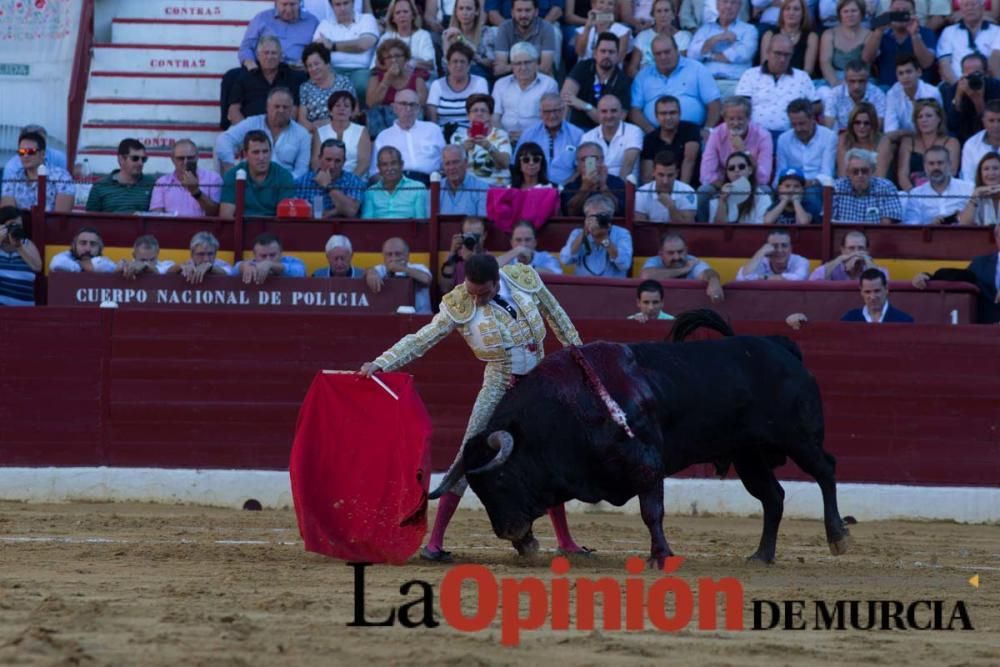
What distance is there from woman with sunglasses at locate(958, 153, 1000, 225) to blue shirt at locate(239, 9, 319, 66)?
4725mm

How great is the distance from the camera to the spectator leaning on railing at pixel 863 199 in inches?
446

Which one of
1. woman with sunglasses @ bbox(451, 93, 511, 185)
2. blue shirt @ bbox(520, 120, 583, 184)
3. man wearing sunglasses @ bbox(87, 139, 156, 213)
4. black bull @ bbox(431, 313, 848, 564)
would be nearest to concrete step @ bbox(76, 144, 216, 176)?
man wearing sunglasses @ bbox(87, 139, 156, 213)

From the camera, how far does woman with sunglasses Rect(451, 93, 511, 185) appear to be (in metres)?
11.6

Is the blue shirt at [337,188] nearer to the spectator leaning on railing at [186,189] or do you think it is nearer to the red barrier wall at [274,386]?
the spectator leaning on railing at [186,189]

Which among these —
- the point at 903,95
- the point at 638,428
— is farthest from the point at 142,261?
the point at 903,95

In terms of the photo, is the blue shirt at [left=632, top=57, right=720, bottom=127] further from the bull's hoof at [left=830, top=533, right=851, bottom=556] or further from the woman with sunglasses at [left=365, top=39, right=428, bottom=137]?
the bull's hoof at [left=830, top=533, right=851, bottom=556]

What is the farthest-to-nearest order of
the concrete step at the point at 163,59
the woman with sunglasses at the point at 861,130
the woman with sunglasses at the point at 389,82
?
the concrete step at the point at 163,59, the woman with sunglasses at the point at 389,82, the woman with sunglasses at the point at 861,130

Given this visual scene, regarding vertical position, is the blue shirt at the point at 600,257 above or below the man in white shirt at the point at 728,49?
below

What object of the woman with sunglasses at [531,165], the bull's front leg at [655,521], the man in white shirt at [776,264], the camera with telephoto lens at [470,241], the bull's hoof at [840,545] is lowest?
the bull's hoof at [840,545]

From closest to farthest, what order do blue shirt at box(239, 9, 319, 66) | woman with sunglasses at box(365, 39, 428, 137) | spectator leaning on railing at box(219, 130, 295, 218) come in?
spectator leaning on railing at box(219, 130, 295, 218), woman with sunglasses at box(365, 39, 428, 137), blue shirt at box(239, 9, 319, 66)

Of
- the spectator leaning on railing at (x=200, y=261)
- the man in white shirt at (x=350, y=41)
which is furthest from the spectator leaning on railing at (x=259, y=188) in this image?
the man in white shirt at (x=350, y=41)

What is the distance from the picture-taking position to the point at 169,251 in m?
11.6

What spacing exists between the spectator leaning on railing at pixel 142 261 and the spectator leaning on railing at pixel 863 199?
13.8 feet

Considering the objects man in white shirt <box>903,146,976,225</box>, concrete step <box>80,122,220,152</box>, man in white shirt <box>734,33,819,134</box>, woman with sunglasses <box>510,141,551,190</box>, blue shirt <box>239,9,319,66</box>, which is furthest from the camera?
concrete step <box>80,122,220,152</box>
